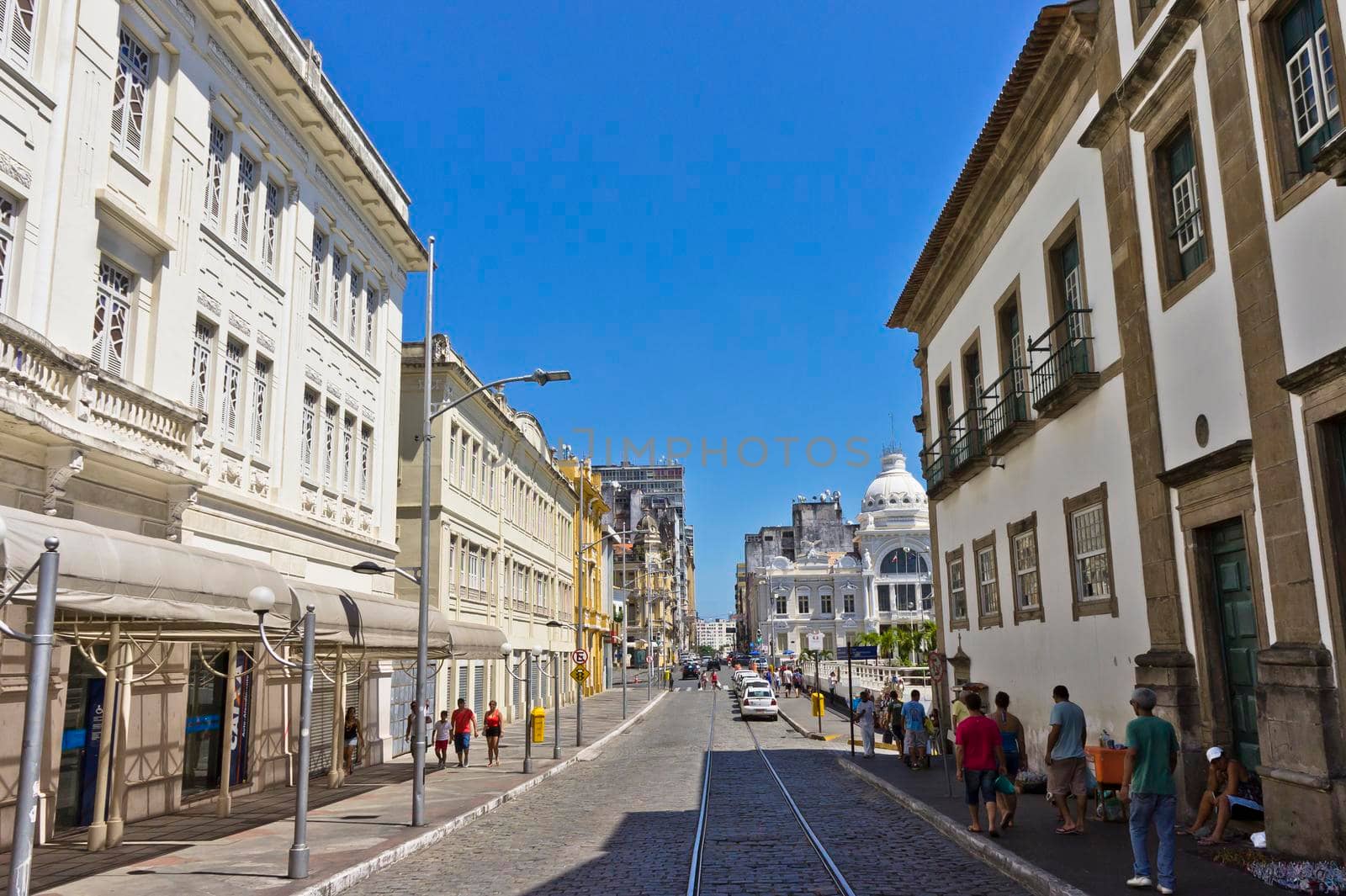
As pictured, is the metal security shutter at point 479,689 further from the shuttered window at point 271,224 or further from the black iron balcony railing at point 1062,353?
the black iron balcony railing at point 1062,353

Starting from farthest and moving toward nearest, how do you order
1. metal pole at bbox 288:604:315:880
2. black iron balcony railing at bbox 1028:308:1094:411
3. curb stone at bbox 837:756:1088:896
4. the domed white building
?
the domed white building → black iron balcony railing at bbox 1028:308:1094:411 → metal pole at bbox 288:604:315:880 → curb stone at bbox 837:756:1088:896

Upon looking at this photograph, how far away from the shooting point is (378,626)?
17531 millimetres

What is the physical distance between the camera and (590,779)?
21.5 meters

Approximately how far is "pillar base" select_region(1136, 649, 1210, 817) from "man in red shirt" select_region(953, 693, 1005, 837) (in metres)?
1.94

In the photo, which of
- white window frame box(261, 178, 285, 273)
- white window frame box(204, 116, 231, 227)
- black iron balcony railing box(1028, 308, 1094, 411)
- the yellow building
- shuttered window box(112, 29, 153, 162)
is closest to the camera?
shuttered window box(112, 29, 153, 162)

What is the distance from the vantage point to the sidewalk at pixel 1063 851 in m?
8.92

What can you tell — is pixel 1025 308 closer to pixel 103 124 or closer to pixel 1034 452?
pixel 1034 452

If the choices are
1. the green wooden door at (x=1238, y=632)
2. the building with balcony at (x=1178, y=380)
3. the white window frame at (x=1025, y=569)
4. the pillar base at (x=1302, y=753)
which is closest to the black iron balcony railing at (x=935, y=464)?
the building with balcony at (x=1178, y=380)

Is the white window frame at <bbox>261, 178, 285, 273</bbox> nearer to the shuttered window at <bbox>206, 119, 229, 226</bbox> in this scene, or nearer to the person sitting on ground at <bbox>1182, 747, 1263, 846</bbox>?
the shuttered window at <bbox>206, 119, 229, 226</bbox>

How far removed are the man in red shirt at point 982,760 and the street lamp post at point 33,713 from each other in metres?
9.18

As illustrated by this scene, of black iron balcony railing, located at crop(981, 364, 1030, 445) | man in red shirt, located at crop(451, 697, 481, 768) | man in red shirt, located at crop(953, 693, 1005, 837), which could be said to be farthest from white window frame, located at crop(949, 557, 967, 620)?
man in red shirt, located at crop(451, 697, 481, 768)

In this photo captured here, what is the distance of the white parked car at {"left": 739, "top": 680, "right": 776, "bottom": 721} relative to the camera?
138 feet

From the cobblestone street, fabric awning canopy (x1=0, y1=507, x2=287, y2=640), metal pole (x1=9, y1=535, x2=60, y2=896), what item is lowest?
the cobblestone street

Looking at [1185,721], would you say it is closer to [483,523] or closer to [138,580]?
[138,580]
